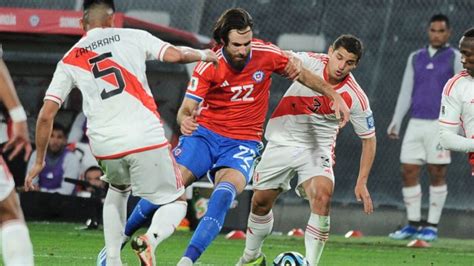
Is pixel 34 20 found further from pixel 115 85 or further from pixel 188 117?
pixel 115 85

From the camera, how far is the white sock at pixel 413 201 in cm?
1508

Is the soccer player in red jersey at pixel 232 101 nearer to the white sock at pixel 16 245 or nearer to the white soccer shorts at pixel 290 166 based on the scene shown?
the white soccer shorts at pixel 290 166

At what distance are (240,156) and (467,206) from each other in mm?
7129

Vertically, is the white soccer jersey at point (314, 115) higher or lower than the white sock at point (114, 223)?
higher

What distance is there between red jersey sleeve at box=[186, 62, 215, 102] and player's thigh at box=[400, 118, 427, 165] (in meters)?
5.74

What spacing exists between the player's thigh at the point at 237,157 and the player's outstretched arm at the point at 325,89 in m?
0.63

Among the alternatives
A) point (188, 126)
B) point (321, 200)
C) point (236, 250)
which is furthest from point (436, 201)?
point (188, 126)

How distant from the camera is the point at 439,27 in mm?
14727

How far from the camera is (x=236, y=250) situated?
12.8m

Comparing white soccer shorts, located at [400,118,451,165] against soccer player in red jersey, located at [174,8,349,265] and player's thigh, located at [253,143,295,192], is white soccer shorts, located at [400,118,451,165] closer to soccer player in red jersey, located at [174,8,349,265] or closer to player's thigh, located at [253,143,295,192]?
player's thigh, located at [253,143,295,192]

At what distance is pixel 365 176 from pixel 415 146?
4980 mm

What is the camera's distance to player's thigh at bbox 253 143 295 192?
1061 centimetres

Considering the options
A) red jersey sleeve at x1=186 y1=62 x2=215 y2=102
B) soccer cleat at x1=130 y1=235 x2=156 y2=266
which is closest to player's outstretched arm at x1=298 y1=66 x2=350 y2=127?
red jersey sleeve at x1=186 y1=62 x2=215 y2=102

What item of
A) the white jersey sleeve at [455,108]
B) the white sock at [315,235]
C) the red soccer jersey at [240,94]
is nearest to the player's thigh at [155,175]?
the red soccer jersey at [240,94]
